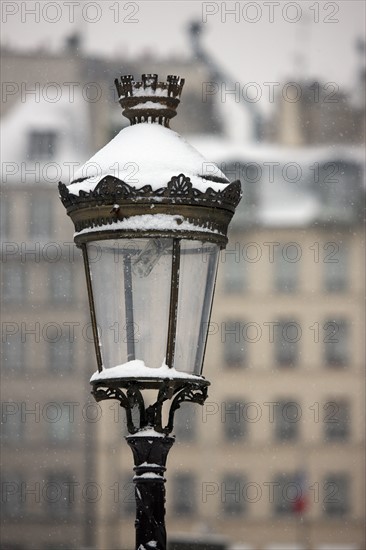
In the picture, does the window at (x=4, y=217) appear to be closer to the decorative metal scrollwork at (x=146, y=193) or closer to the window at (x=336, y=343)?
the window at (x=336, y=343)

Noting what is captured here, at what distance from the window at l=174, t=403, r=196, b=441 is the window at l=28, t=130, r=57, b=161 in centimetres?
882

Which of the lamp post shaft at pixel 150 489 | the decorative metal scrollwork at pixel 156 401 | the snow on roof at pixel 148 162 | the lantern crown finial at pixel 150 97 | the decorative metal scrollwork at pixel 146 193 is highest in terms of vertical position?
the lantern crown finial at pixel 150 97

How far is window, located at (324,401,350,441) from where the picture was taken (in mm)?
50500

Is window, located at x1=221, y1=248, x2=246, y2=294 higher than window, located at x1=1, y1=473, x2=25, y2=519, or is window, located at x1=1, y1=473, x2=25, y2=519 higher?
window, located at x1=221, y1=248, x2=246, y2=294

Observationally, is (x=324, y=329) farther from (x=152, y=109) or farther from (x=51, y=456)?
(x=152, y=109)

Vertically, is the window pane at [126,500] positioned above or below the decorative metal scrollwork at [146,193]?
below

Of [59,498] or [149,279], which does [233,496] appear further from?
[149,279]

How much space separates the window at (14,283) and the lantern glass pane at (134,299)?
45.5 meters

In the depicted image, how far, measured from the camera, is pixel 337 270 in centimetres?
5144

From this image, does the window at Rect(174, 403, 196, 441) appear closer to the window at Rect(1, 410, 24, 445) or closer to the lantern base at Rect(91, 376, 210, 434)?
the window at Rect(1, 410, 24, 445)

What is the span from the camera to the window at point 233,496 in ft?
165

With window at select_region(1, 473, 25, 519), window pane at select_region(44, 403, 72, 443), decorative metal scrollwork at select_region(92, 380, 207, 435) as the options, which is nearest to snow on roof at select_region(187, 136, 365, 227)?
window pane at select_region(44, 403, 72, 443)

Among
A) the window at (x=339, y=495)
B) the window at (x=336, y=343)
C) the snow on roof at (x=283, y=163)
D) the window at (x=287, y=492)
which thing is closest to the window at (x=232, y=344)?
the window at (x=336, y=343)

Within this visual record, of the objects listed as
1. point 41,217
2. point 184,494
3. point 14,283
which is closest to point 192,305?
point 184,494
